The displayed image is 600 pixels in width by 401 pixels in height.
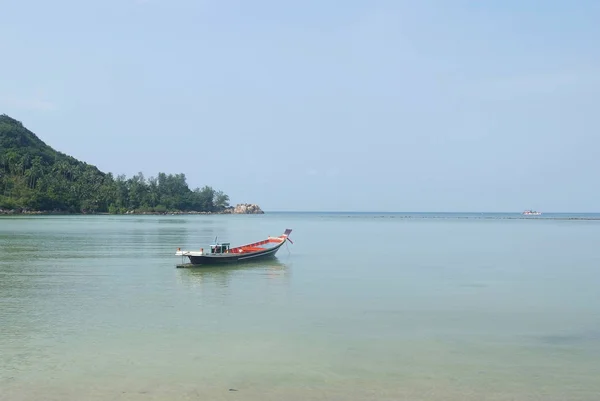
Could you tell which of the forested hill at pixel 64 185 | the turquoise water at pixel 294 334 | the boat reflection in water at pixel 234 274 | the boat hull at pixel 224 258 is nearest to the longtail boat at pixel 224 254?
the boat hull at pixel 224 258

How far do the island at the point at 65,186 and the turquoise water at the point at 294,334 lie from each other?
108946mm

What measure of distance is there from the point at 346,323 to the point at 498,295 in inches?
317

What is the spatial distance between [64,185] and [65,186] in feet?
1.06

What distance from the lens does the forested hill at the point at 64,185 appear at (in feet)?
415

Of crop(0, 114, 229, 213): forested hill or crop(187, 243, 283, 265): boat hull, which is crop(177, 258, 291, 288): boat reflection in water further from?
crop(0, 114, 229, 213): forested hill

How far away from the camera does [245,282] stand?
2280cm

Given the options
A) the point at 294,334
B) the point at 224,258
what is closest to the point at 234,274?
the point at 224,258

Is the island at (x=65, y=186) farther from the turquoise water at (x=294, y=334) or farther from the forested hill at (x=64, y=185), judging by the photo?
the turquoise water at (x=294, y=334)

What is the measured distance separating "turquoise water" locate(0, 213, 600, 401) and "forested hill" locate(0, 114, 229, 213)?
359 ft

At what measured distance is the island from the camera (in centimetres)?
12544

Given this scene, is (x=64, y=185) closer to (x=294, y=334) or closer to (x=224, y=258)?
(x=224, y=258)

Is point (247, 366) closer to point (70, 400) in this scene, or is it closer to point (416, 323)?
point (70, 400)

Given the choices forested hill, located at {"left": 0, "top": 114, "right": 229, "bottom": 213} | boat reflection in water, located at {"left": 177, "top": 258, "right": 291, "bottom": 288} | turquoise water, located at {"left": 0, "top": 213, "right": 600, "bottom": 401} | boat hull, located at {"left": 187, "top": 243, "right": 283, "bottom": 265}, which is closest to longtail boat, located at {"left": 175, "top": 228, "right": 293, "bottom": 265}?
boat hull, located at {"left": 187, "top": 243, "right": 283, "bottom": 265}

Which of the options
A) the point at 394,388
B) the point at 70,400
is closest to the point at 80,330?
the point at 70,400
